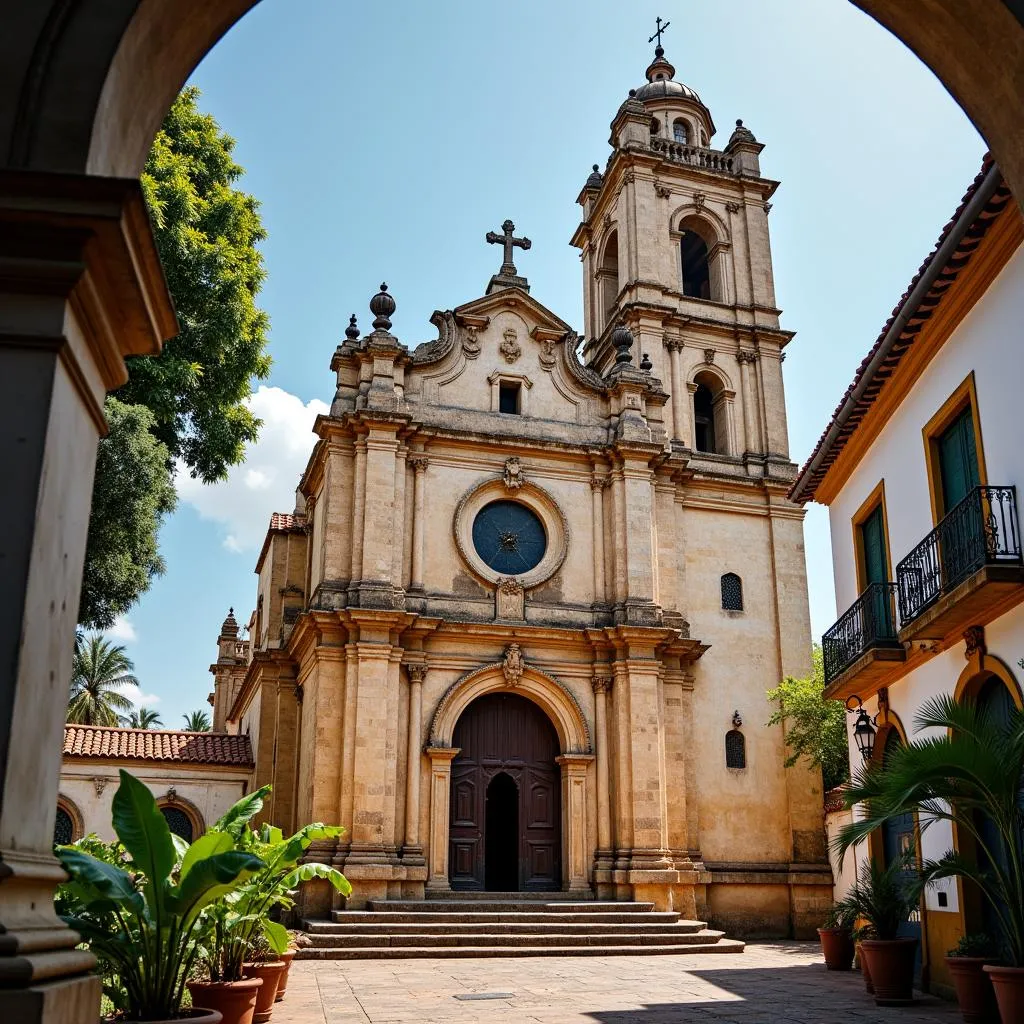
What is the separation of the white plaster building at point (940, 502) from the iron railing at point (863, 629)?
3 centimetres

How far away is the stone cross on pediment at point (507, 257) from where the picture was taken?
91.3 ft

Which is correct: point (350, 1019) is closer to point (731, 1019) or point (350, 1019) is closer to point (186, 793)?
point (731, 1019)

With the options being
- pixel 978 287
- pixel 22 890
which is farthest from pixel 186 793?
pixel 22 890

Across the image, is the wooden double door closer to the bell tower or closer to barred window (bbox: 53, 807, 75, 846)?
the bell tower

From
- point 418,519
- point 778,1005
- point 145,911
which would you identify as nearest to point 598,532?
point 418,519

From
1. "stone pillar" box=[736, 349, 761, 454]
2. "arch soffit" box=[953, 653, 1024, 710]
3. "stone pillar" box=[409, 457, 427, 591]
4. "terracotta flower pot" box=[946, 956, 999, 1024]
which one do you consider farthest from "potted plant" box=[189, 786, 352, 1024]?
"stone pillar" box=[736, 349, 761, 454]

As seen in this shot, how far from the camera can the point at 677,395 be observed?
29.5 meters

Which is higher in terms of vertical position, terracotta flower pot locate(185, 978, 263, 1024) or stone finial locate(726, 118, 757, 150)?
stone finial locate(726, 118, 757, 150)

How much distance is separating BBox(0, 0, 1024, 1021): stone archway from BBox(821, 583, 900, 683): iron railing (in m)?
12.6

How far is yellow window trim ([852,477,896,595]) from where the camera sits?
54.7 feet

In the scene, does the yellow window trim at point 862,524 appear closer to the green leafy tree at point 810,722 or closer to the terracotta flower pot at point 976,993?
the terracotta flower pot at point 976,993

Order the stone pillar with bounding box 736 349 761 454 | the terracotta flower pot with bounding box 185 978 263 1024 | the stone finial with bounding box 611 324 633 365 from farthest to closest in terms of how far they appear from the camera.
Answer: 1. the stone pillar with bounding box 736 349 761 454
2. the stone finial with bounding box 611 324 633 365
3. the terracotta flower pot with bounding box 185 978 263 1024

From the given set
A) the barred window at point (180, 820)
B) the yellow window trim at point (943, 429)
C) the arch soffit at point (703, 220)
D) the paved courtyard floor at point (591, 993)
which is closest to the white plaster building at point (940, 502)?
the yellow window trim at point (943, 429)

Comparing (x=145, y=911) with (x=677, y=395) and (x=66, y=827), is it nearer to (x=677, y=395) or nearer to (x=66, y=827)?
(x=66, y=827)
